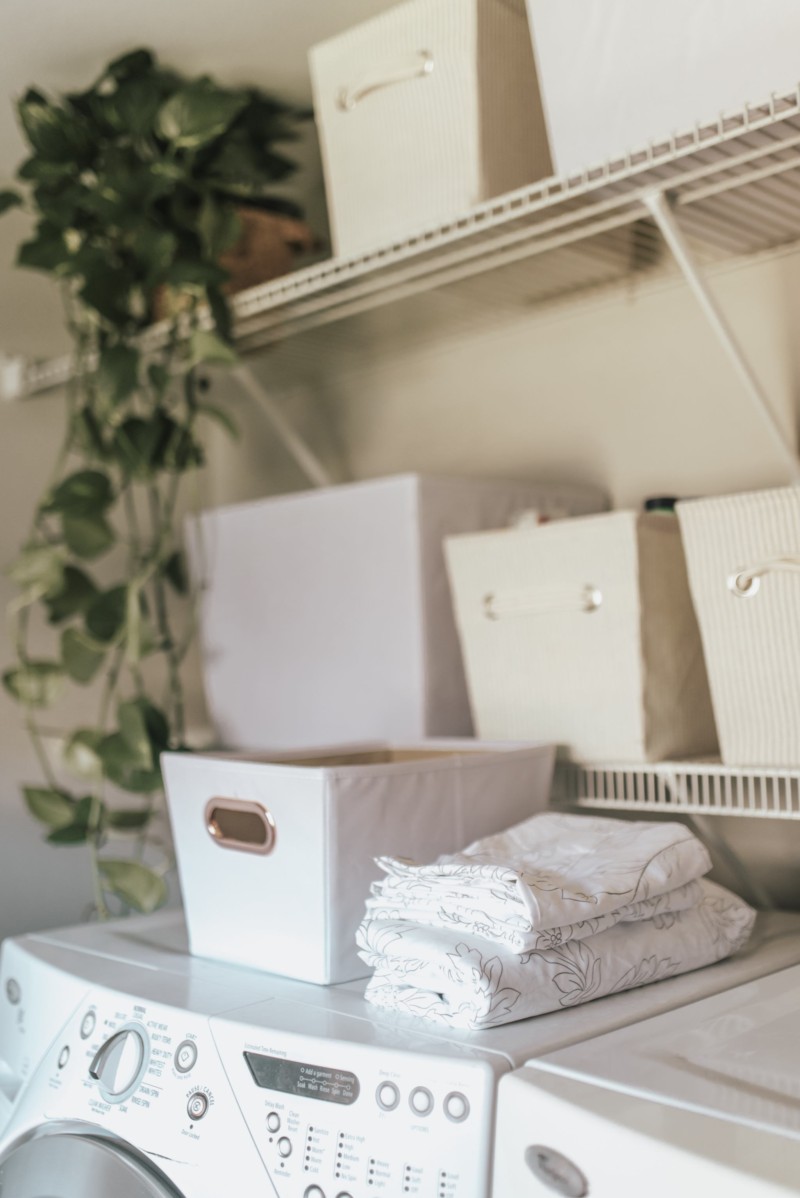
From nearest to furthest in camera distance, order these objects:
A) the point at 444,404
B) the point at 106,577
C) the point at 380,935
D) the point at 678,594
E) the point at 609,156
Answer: the point at 380,935, the point at 609,156, the point at 678,594, the point at 444,404, the point at 106,577

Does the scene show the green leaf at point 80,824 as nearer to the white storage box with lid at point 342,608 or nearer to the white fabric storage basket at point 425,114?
the white storage box with lid at point 342,608

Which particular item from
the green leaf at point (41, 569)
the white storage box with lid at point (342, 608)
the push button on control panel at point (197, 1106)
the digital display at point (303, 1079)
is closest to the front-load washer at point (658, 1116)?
the digital display at point (303, 1079)

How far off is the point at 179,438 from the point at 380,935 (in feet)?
2.97

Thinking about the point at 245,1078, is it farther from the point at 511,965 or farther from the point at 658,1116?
the point at 658,1116

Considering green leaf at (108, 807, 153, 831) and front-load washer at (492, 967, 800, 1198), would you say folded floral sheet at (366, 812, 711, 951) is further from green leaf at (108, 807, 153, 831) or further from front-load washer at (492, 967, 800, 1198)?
green leaf at (108, 807, 153, 831)

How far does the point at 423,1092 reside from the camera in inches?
31.2

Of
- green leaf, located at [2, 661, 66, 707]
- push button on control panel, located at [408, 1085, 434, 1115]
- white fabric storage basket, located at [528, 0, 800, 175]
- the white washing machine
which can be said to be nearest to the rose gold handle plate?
the white washing machine

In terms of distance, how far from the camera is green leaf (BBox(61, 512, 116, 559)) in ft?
5.33

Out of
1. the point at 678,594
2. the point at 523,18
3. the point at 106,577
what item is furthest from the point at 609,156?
the point at 106,577

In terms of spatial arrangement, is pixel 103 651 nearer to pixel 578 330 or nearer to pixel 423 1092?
pixel 578 330

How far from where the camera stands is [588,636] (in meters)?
1.22

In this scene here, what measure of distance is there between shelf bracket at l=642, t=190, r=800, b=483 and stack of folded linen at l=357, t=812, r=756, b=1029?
460mm

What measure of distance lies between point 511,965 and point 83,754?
35.7 inches

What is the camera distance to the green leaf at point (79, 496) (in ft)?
5.32
